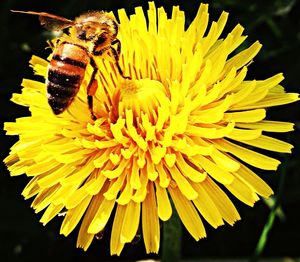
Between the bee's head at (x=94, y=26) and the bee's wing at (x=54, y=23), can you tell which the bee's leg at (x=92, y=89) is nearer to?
the bee's head at (x=94, y=26)

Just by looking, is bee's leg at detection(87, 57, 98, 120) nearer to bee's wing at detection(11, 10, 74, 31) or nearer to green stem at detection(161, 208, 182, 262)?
bee's wing at detection(11, 10, 74, 31)

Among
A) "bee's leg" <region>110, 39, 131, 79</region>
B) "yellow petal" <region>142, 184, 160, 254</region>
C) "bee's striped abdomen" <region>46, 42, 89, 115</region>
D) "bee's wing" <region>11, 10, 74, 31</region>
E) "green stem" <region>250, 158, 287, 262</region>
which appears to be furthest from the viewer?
"green stem" <region>250, 158, 287, 262</region>

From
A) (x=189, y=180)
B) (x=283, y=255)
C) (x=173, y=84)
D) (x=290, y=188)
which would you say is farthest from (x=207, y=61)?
(x=283, y=255)

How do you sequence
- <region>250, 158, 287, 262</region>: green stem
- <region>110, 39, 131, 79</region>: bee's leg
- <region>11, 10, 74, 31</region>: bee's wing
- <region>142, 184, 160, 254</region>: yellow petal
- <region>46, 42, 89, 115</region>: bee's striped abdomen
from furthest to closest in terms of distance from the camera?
<region>250, 158, 287, 262</region>: green stem < <region>11, 10, 74, 31</region>: bee's wing < <region>110, 39, 131, 79</region>: bee's leg < <region>46, 42, 89, 115</region>: bee's striped abdomen < <region>142, 184, 160, 254</region>: yellow petal

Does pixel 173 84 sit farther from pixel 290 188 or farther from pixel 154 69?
pixel 290 188

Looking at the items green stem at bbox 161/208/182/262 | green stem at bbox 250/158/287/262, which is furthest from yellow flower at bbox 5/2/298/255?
green stem at bbox 250/158/287/262

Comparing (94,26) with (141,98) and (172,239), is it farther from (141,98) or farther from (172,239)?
(172,239)

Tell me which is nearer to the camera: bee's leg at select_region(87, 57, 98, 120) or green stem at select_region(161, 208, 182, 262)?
bee's leg at select_region(87, 57, 98, 120)

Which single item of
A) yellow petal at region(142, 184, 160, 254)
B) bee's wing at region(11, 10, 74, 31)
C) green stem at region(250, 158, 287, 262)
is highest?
bee's wing at region(11, 10, 74, 31)
